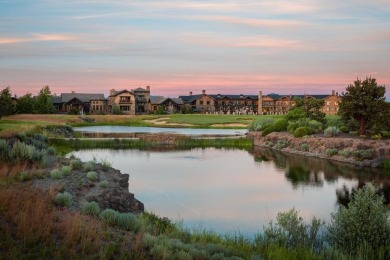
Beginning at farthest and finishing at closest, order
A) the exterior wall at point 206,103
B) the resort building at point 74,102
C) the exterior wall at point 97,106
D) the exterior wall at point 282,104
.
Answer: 1. the exterior wall at point 206,103
2. the exterior wall at point 282,104
3. the exterior wall at point 97,106
4. the resort building at point 74,102

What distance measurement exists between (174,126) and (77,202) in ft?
264

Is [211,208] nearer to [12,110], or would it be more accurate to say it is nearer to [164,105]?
[12,110]

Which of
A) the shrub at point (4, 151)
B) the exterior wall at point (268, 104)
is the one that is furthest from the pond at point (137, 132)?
the exterior wall at point (268, 104)

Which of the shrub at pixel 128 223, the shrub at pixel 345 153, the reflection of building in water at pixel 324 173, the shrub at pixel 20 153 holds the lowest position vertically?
the reflection of building in water at pixel 324 173

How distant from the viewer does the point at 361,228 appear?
1347 cm

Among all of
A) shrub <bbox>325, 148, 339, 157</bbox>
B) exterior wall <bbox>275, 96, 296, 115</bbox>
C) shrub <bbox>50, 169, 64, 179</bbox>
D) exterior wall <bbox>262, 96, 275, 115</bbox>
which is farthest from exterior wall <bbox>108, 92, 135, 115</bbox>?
shrub <bbox>50, 169, 64, 179</bbox>

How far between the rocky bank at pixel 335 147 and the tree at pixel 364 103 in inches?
106

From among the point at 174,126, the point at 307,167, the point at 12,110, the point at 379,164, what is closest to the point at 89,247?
the point at 307,167

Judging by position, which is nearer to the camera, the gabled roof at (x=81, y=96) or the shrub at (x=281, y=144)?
the shrub at (x=281, y=144)

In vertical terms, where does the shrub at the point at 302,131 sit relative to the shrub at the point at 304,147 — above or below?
above

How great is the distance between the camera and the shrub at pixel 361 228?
13281mm

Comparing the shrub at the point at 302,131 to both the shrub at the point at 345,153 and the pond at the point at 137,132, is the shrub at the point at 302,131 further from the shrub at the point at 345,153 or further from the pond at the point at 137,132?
the pond at the point at 137,132

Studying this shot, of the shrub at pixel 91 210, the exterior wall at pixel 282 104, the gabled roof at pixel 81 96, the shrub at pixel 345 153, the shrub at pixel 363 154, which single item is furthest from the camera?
the exterior wall at pixel 282 104

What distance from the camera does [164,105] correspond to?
141125 millimetres
